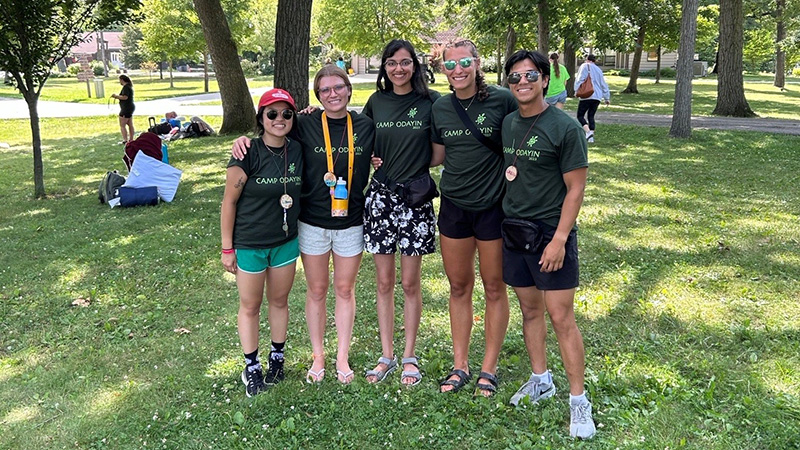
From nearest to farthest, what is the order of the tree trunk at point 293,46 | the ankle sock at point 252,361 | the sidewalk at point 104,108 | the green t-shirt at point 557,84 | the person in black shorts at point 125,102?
the ankle sock at point 252,361 < the tree trunk at point 293,46 < the green t-shirt at point 557,84 < the person in black shorts at point 125,102 < the sidewalk at point 104,108

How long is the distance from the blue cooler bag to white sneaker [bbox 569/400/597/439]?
24.1ft

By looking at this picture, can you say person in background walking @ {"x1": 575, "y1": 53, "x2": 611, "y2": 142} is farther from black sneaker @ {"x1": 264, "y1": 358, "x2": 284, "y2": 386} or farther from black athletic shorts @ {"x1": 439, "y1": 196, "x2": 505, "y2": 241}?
black sneaker @ {"x1": 264, "y1": 358, "x2": 284, "y2": 386}

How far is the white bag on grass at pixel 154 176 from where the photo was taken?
29.3ft

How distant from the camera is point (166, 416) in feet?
12.0

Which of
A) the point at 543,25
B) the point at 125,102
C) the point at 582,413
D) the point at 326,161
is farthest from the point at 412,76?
the point at 125,102

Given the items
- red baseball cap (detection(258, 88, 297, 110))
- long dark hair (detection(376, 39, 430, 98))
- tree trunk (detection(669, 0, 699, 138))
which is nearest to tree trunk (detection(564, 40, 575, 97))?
tree trunk (detection(669, 0, 699, 138))

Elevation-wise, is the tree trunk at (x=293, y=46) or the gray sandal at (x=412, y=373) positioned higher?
the tree trunk at (x=293, y=46)

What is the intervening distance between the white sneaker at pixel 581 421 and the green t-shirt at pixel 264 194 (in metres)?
1.91

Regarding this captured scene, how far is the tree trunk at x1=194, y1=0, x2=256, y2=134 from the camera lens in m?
14.9

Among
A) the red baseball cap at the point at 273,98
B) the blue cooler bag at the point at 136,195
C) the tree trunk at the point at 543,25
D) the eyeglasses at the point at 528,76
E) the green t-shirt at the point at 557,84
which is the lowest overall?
the blue cooler bag at the point at 136,195

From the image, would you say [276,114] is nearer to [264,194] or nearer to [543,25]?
[264,194]

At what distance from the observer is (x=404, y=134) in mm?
3598

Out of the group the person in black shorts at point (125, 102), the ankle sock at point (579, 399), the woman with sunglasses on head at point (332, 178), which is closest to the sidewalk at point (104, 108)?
the person in black shorts at point (125, 102)

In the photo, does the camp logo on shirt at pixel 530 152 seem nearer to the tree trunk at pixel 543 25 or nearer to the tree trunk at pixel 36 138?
the tree trunk at pixel 36 138
